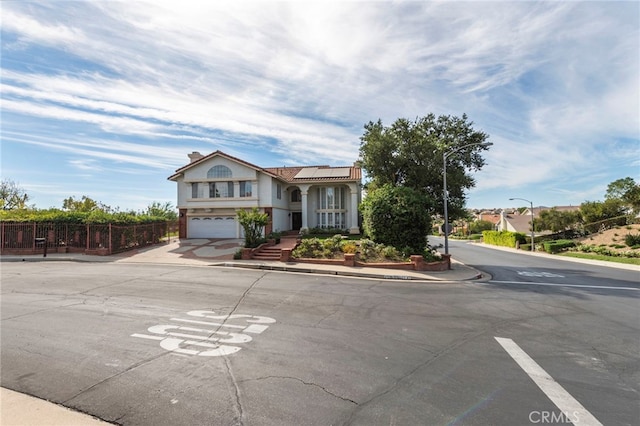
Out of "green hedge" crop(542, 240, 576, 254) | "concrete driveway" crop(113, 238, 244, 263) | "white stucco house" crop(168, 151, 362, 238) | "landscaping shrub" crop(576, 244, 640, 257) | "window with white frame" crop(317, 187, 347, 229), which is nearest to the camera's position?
"concrete driveway" crop(113, 238, 244, 263)

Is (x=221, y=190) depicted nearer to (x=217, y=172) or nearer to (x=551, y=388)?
(x=217, y=172)

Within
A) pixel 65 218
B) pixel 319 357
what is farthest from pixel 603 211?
pixel 65 218

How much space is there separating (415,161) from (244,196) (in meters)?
15.0

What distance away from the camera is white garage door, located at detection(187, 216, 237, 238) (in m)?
28.8

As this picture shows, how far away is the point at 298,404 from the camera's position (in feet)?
12.5

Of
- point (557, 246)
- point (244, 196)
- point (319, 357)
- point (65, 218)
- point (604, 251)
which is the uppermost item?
point (244, 196)

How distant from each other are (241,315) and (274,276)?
5.97 m

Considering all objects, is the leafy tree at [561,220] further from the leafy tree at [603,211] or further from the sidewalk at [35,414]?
the sidewalk at [35,414]

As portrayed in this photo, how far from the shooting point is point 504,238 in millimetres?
47406

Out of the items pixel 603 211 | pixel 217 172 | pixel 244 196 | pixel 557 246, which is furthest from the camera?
pixel 603 211

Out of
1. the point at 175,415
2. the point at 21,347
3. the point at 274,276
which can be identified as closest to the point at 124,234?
the point at 274,276

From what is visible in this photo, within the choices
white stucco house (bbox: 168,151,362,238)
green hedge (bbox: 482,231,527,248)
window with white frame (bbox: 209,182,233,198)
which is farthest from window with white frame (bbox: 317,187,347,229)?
green hedge (bbox: 482,231,527,248)

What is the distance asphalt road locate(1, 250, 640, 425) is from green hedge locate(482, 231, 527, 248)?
38.2 m

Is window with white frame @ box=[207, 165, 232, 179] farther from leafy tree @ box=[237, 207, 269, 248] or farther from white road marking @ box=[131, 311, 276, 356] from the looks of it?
white road marking @ box=[131, 311, 276, 356]
